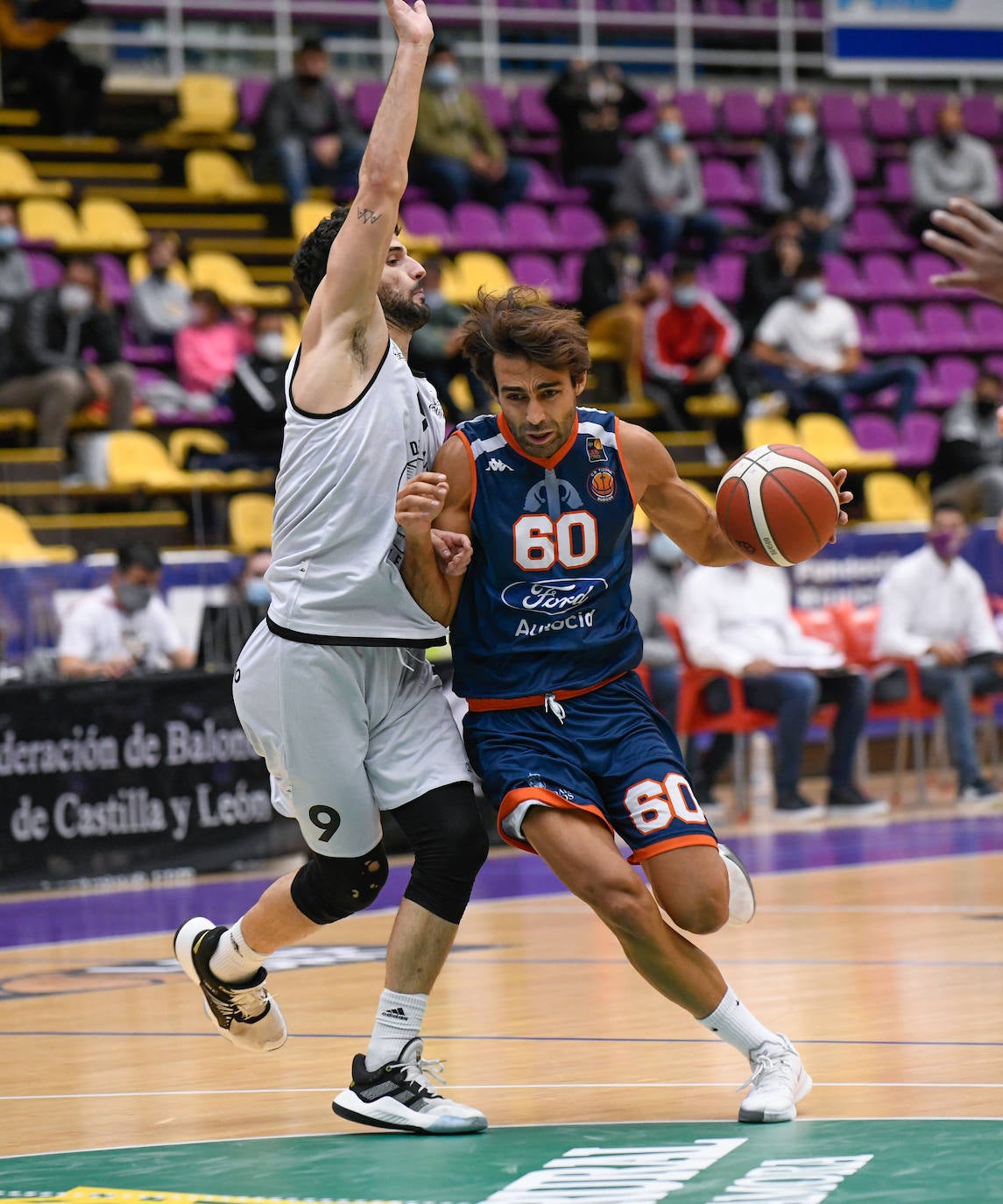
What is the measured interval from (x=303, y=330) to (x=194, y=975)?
1.66 m

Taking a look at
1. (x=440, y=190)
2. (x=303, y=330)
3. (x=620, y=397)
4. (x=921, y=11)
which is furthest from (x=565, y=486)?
(x=921, y=11)

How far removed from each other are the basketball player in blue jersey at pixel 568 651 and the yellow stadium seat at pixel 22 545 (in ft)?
25.9

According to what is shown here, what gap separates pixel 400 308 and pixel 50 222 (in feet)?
39.0

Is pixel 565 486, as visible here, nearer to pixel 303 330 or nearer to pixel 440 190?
pixel 303 330

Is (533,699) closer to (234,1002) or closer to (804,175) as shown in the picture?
(234,1002)

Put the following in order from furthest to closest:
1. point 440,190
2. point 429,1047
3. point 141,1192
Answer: point 440,190 → point 429,1047 → point 141,1192

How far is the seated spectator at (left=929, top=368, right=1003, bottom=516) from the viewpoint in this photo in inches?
613

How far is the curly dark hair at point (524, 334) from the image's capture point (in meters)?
4.68

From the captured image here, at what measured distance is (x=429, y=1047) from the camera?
5727 mm

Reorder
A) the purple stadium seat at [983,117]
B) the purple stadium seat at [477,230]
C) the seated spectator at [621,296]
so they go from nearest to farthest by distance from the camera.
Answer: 1. the seated spectator at [621,296]
2. the purple stadium seat at [477,230]
3. the purple stadium seat at [983,117]

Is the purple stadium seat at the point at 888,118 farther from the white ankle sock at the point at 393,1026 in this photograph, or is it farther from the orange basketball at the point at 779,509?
the white ankle sock at the point at 393,1026

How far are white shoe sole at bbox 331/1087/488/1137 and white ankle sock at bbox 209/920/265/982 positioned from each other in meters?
0.55

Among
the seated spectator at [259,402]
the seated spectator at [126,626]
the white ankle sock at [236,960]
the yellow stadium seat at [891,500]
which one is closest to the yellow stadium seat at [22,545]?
the seated spectator at [126,626]

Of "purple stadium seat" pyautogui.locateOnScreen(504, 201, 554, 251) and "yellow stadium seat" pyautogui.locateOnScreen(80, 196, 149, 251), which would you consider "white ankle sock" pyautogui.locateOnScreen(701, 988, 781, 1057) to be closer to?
"yellow stadium seat" pyautogui.locateOnScreen(80, 196, 149, 251)
